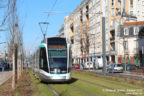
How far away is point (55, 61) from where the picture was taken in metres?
18.0

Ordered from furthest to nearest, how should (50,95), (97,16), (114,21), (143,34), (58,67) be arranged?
(97,16) < (114,21) < (143,34) < (58,67) < (50,95)

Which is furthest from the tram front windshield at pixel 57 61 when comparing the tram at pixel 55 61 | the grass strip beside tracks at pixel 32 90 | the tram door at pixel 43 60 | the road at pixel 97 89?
the grass strip beside tracks at pixel 32 90

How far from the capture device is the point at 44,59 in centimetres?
1819

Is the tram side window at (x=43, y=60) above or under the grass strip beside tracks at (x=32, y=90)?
above

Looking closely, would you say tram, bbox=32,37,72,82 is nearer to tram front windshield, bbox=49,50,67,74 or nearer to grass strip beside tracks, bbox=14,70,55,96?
tram front windshield, bbox=49,50,67,74

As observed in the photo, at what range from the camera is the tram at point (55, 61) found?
1781 centimetres

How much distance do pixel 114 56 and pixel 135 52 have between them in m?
8.20

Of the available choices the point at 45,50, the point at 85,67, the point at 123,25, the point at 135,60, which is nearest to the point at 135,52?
the point at 135,60

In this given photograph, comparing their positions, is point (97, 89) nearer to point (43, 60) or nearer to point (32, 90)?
point (32, 90)

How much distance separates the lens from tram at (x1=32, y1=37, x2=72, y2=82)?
17812 mm

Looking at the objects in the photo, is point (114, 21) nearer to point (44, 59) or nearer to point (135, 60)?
point (135, 60)

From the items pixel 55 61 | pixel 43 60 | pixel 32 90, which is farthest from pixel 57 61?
pixel 32 90

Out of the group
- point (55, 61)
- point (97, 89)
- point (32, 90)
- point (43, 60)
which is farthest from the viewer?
point (43, 60)

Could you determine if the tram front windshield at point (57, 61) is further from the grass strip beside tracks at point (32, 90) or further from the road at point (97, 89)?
the grass strip beside tracks at point (32, 90)
